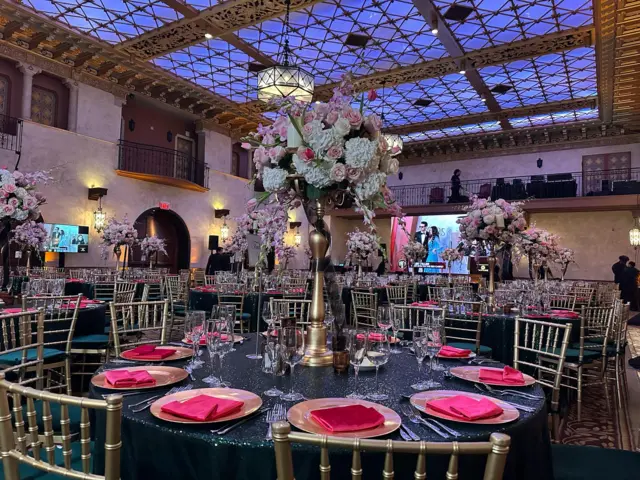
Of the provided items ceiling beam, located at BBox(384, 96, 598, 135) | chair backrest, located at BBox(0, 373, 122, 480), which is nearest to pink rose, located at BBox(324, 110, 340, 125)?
chair backrest, located at BBox(0, 373, 122, 480)

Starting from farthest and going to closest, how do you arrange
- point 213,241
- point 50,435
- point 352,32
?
point 213,241 → point 352,32 → point 50,435

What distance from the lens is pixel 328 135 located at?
2.10 meters

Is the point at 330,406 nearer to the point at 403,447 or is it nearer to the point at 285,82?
the point at 403,447

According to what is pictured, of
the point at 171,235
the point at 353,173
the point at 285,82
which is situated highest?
the point at 285,82

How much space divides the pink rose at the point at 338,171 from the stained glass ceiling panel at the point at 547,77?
11968mm

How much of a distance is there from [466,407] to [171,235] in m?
15.1

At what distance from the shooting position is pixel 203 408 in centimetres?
149

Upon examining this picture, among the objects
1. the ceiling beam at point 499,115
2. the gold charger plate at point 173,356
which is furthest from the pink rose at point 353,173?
the ceiling beam at point 499,115

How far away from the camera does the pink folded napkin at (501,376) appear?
6.42 ft

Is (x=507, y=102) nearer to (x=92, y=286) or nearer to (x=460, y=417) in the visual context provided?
(x=92, y=286)

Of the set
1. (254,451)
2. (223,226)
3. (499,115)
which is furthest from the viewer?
(223,226)

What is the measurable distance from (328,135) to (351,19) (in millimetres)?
9339

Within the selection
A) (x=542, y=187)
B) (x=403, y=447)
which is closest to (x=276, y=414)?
(x=403, y=447)

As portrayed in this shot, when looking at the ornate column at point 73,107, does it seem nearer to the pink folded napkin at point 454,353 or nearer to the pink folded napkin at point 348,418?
the pink folded napkin at point 454,353
